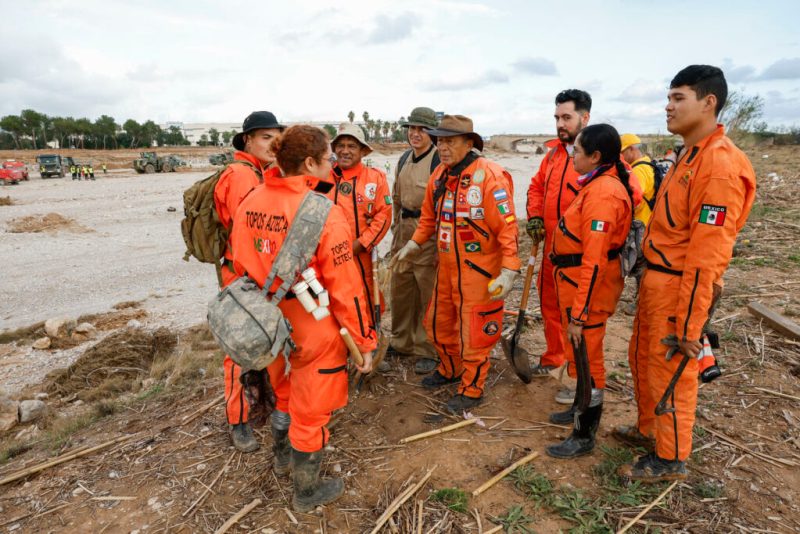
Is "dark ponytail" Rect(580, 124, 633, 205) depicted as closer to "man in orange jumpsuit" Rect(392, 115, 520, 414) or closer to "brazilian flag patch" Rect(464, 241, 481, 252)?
"man in orange jumpsuit" Rect(392, 115, 520, 414)

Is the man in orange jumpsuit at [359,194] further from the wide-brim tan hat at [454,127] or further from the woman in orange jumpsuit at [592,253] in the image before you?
the woman in orange jumpsuit at [592,253]

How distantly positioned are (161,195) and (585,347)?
26001 millimetres

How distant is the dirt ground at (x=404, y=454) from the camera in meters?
3.07

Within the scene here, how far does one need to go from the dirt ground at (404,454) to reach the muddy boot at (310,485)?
0.27ft

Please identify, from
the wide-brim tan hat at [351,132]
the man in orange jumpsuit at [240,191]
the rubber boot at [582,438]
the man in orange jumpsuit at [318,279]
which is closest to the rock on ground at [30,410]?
the man in orange jumpsuit at [240,191]

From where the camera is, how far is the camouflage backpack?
3.72 m

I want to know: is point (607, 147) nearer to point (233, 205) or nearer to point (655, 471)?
point (655, 471)

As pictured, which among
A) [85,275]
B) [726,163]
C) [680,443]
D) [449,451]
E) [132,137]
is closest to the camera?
[726,163]

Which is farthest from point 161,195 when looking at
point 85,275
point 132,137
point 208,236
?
point 132,137

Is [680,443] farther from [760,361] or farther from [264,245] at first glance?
[264,245]

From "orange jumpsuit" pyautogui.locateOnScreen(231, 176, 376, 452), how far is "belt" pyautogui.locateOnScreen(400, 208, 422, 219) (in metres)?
2.32

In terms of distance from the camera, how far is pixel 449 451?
12.1ft

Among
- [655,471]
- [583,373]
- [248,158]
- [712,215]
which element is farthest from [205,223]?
[655,471]

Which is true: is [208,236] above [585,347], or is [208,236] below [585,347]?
above
